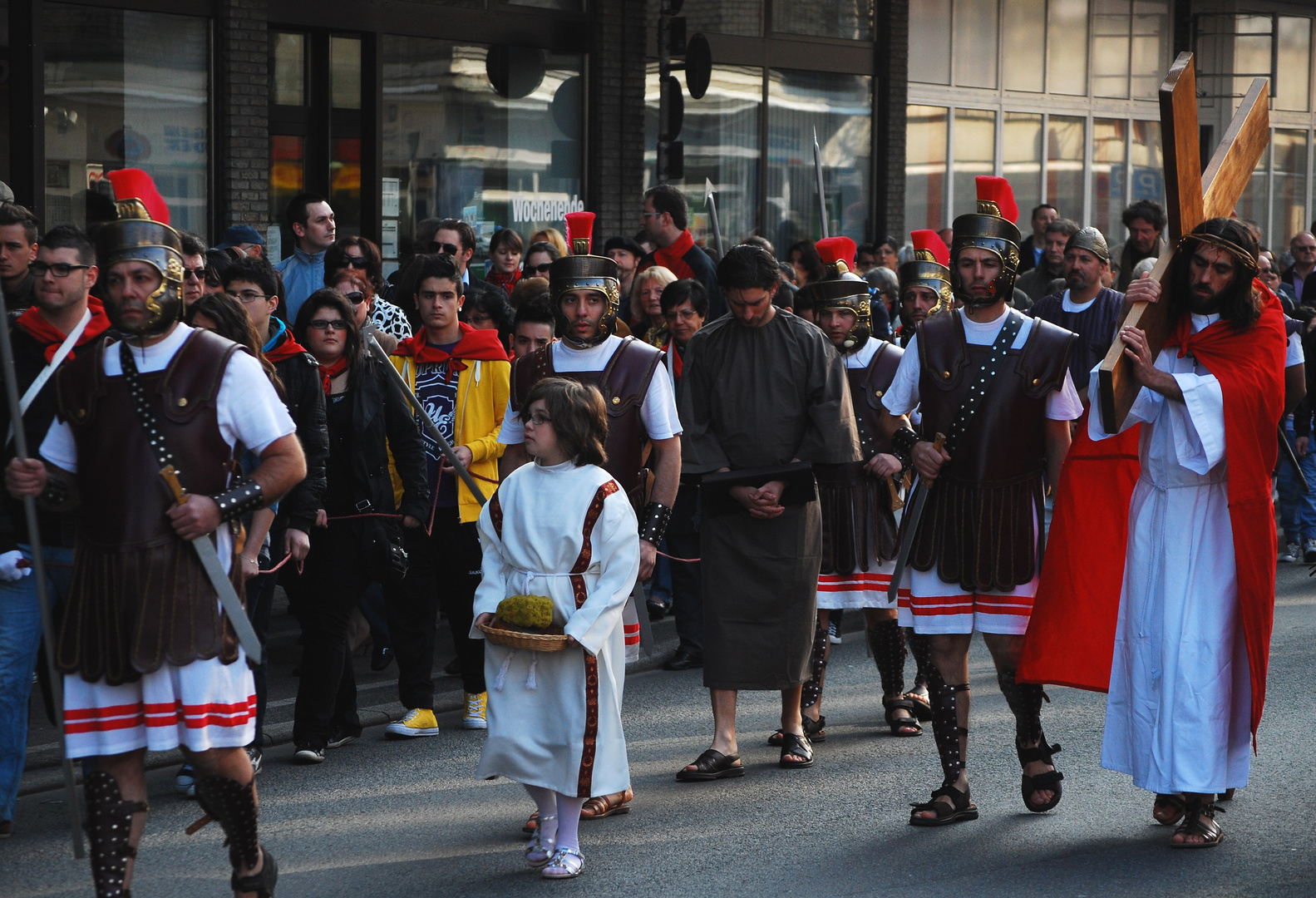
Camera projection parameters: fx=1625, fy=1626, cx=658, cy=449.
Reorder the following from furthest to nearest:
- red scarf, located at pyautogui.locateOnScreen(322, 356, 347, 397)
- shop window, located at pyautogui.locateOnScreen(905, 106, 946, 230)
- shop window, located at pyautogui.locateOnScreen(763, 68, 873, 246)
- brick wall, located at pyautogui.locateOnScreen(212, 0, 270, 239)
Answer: shop window, located at pyautogui.locateOnScreen(905, 106, 946, 230) → shop window, located at pyautogui.locateOnScreen(763, 68, 873, 246) → brick wall, located at pyautogui.locateOnScreen(212, 0, 270, 239) → red scarf, located at pyautogui.locateOnScreen(322, 356, 347, 397)

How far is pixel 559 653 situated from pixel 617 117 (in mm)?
10900

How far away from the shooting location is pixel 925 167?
1981 centimetres

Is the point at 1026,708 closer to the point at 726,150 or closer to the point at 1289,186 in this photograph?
the point at 726,150

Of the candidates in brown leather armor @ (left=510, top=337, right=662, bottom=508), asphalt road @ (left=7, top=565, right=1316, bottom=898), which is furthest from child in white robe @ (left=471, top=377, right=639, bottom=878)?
brown leather armor @ (left=510, top=337, right=662, bottom=508)

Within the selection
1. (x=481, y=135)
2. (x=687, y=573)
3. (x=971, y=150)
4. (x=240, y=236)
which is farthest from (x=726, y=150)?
(x=687, y=573)

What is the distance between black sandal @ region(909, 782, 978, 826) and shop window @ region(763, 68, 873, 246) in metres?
12.3

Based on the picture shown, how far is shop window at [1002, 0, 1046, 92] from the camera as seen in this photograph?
20.8m

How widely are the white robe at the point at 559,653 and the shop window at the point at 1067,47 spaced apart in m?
17.8

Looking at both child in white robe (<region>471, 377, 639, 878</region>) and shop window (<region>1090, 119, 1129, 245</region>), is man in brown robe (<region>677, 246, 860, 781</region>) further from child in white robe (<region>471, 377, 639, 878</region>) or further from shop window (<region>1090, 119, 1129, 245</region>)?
shop window (<region>1090, 119, 1129, 245</region>)

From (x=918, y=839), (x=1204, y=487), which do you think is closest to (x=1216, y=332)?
(x=1204, y=487)

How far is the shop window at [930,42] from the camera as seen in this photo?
63.7ft

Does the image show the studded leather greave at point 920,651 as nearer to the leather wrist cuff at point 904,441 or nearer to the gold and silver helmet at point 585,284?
the leather wrist cuff at point 904,441

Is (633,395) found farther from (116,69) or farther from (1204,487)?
(116,69)

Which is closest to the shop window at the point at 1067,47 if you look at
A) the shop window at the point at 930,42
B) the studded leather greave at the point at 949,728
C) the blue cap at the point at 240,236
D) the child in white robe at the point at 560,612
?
the shop window at the point at 930,42
